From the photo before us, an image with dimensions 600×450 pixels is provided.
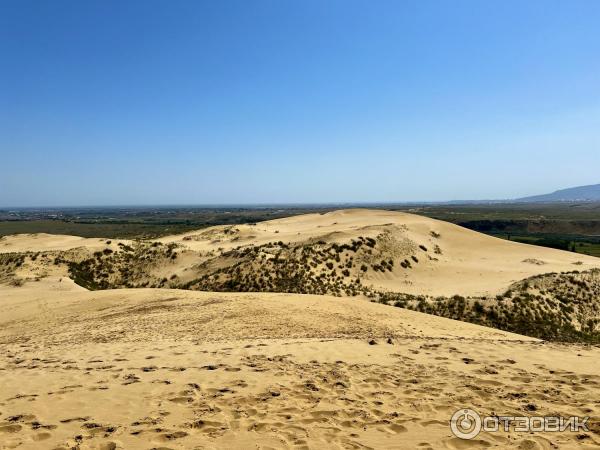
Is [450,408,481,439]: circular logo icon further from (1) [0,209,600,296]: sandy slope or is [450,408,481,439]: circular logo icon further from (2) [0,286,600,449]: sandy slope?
(1) [0,209,600,296]: sandy slope

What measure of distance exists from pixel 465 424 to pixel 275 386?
3.45 metres

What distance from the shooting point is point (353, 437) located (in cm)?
582

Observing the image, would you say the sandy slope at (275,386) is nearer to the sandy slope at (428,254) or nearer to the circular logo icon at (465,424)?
the circular logo icon at (465,424)

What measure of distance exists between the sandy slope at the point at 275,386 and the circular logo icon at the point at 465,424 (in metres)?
0.16

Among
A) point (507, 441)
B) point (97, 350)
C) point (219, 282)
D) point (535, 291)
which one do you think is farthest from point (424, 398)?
point (219, 282)

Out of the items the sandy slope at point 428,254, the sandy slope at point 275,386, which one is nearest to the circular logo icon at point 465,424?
the sandy slope at point 275,386

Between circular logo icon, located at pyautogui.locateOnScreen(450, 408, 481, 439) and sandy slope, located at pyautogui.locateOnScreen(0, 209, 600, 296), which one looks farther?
sandy slope, located at pyautogui.locateOnScreen(0, 209, 600, 296)

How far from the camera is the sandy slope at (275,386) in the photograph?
585 cm

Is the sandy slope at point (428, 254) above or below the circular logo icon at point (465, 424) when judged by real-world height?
below

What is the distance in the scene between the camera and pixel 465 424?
20.3 ft

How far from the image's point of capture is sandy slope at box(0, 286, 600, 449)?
19.2 feet

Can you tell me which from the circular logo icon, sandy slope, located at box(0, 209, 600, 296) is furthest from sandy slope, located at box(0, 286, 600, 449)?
sandy slope, located at box(0, 209, 600, 296)

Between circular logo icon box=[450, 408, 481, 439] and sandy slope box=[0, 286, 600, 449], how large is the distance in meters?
0.16

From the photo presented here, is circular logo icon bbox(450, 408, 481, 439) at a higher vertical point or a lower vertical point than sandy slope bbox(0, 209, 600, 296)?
higher
